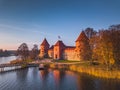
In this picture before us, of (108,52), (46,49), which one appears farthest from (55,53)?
(108,52)

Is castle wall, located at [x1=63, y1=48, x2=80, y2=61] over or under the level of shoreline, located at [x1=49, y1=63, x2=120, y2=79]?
over

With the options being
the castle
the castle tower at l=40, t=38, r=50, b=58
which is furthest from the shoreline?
the castle tower at l=40, t=38, r=50, b=58

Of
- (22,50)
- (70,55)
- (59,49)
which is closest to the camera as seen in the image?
(22,50)

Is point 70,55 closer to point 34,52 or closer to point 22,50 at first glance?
point 22,50

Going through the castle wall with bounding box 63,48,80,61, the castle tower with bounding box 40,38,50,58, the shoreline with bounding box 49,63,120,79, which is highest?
the castle tower with bounding box 40,38,50,58

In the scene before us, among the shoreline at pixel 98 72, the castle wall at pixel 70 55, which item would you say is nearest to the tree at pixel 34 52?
the castle wall at pixel 70 55

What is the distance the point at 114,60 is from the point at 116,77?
477cm

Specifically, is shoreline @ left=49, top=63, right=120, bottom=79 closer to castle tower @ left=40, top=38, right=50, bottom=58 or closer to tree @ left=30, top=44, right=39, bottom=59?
tree @ left=30, top=44, right=39, bottom=59

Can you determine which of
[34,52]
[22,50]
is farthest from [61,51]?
[22,50]

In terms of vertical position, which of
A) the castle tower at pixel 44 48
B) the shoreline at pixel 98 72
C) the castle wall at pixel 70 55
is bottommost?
the shoreline at pixel 98 72

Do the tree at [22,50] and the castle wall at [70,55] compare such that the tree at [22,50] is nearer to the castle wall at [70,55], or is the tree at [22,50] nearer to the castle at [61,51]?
the castle at [61,51]

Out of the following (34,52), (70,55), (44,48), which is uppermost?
(44,48)

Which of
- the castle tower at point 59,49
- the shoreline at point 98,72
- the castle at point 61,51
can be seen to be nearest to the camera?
the shoreline at point 98,72

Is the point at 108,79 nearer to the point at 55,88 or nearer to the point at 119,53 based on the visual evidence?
the point at 119,53
